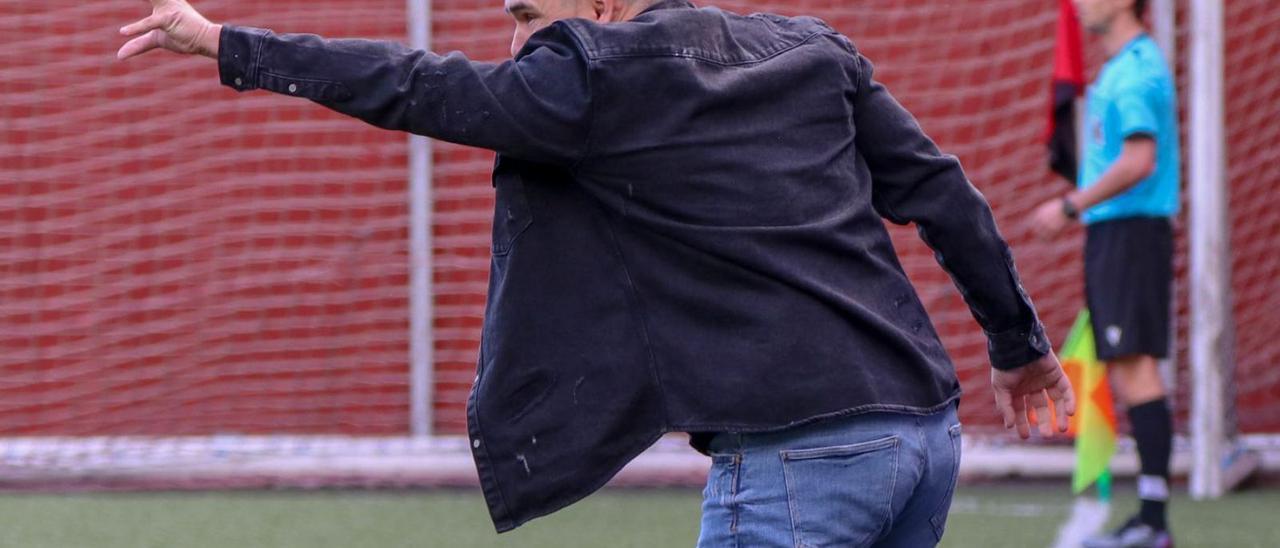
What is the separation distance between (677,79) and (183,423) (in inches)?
197

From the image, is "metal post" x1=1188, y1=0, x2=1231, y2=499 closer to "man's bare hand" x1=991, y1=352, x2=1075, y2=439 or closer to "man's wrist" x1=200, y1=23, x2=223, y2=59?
"man's bare hand" x1=991, y1=352, x2=1075, y2=439

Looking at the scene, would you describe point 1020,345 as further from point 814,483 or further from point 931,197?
point 814,483

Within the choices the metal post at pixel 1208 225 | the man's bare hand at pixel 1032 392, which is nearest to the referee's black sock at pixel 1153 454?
the metal post at pixel 1208 225

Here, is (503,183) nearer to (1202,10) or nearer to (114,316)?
(1202,10)

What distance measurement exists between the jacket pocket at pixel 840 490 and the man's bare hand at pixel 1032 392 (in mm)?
447

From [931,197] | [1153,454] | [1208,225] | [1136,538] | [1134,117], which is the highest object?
[931,197]

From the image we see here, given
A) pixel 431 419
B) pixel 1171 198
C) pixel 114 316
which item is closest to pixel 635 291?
pixel 1171 198

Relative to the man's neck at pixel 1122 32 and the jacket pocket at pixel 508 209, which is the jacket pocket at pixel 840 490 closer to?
the jacket pocket at pixel 508 209

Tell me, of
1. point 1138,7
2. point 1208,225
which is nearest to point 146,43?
point 1138,7

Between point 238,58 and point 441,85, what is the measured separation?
249 mm

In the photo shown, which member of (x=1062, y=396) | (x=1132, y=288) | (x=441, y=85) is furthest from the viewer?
(x=1132, y=288)

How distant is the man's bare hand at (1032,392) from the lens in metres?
2.32

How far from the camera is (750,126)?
198 centimetres

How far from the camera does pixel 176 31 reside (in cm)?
193
